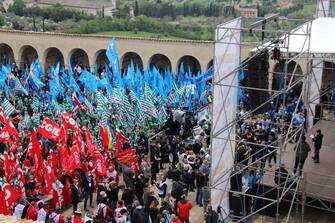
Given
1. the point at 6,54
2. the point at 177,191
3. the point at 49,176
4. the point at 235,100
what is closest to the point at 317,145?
the point at 235,100

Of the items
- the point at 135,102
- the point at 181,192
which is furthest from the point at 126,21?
the point at 181,192

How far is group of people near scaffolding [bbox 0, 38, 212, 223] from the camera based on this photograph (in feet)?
39.9

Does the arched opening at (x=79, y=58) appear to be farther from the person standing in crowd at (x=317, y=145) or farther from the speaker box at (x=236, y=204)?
the speaker box at (x=236, y=204)

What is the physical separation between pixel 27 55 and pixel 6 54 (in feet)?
5.72

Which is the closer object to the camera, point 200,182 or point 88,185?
point 88,185

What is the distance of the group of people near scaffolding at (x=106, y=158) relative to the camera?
12156 millimetres

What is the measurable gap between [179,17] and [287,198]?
241 feet

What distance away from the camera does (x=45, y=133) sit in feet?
46.9

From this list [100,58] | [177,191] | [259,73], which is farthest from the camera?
[100,58]

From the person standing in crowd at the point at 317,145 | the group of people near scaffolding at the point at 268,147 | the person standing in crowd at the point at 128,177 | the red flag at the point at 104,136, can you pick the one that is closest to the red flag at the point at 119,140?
the red flag at the point at 104,136

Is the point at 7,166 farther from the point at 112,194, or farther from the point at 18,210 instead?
the point at 112,194

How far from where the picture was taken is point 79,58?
119ft

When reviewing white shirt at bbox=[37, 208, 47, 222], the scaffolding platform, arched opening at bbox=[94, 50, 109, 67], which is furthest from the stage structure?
arched opening at bbox=[94, 50, 109, 67]

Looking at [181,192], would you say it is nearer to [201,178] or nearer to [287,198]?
[201,178]
